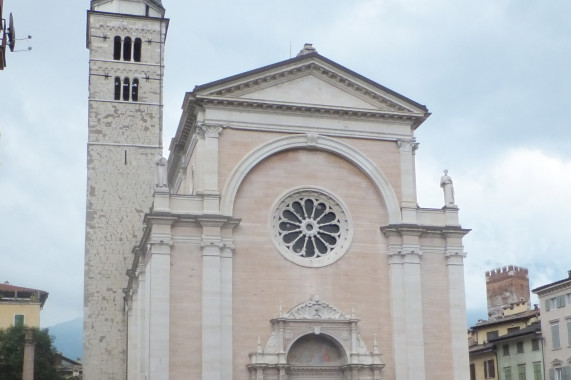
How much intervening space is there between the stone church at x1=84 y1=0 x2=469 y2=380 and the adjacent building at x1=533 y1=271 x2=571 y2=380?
1467 cm

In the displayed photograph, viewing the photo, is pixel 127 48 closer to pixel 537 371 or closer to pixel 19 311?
pixel 19 311

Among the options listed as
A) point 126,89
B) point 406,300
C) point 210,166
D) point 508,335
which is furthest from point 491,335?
point 210,166

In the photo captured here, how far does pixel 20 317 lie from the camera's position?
54.2m

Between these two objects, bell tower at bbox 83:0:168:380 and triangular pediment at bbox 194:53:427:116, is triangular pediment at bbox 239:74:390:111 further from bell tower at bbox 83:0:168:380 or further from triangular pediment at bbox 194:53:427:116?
bell tower at bbox 83:0:168:380

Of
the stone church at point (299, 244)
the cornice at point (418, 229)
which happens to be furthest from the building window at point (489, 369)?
the cornice at point (418, 229)

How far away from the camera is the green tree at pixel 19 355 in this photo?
4753 centimetres

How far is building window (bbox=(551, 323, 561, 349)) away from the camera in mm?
46094

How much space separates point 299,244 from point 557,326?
19.7 m

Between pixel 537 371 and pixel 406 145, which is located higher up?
pixel 406 145

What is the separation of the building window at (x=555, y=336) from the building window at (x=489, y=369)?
6.08m

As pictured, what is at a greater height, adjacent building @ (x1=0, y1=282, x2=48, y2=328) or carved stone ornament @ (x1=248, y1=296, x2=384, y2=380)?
adjacent building @ (x1=0, y1=282, x2=48, y2=328)

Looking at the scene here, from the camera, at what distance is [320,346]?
3212cm

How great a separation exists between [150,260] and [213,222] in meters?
2.53

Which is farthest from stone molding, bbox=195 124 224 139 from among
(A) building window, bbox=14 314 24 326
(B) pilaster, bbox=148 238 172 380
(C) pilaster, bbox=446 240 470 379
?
(A) building window, bbox=14 314 24 326
